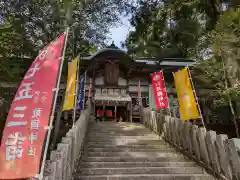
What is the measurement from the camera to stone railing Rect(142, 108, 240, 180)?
4.36 meters

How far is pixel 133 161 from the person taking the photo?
6031 millimetres

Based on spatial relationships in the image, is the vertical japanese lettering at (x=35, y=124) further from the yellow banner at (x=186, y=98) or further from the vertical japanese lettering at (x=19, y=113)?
the yellow banner at (x=186, y=98)

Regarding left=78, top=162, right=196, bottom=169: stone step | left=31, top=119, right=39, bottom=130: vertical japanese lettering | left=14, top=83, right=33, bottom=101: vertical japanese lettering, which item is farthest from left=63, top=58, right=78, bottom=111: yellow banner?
left=31, top=119, right=39, bottom=130: vertical japanese lettering

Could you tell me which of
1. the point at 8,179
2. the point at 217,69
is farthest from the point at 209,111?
the point at 8,179

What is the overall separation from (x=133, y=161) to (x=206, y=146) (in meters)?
2.19

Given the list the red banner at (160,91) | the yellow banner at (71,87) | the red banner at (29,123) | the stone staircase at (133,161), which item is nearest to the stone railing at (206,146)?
the stone staircase at (133,161)

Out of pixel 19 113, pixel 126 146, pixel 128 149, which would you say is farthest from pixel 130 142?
pixel 19 113

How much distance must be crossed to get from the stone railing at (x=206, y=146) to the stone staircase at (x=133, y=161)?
261 millimetres

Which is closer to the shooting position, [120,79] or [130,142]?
[130,142]

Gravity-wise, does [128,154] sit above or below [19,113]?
below

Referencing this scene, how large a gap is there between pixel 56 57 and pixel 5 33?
531cm

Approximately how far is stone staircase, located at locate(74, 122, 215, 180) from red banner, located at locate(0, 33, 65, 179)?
242 centimetres

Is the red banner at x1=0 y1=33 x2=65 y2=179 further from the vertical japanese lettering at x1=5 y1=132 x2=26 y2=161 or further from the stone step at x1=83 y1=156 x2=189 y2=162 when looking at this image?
the stone step at x1=83 y1=156 x2=189 y2=162

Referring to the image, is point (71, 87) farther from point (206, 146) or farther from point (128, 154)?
point (206, 146)
